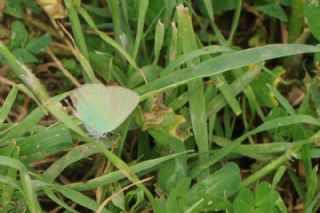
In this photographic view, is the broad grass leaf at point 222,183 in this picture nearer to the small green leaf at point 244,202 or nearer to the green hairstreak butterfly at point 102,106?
the small green leaf at point 244,202

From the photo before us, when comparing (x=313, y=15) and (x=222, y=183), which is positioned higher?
(x=313, y=15)

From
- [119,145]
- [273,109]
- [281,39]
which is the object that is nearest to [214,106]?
[273,109]

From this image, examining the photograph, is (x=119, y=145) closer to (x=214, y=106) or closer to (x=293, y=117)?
(x=214, y=106)

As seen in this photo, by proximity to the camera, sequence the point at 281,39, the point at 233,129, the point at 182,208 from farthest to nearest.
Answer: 1. the point at 281,39
2. the point at 233,129
3. the point at 182,208

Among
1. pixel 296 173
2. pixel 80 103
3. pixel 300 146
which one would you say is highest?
pixel 80 103

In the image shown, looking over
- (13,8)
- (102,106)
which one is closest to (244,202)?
(102,106)

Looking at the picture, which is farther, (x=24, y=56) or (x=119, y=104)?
(x=24, y=56)

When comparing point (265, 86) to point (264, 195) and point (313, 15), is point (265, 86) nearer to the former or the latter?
point (313, 15)
